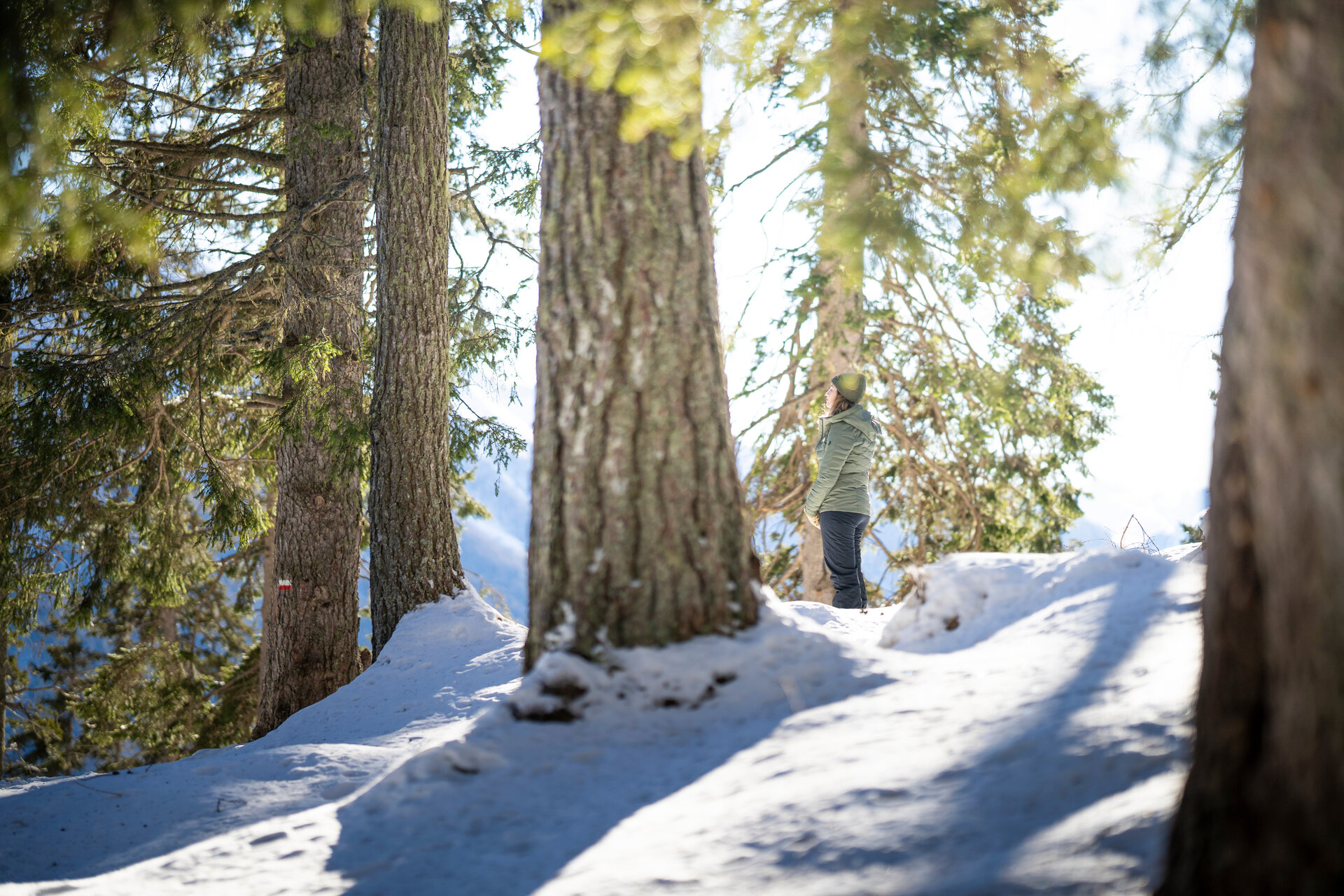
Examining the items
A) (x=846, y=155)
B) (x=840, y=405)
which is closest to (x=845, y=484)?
(x=840, y=405)

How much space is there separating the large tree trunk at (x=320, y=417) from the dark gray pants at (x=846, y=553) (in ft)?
13.3

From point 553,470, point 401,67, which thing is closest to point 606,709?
point 553,470

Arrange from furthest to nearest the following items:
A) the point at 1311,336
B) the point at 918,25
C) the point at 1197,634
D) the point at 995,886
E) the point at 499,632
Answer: the point at 499,632 → the point at 918,25 → the point at 1197,634 → the point at 995,886 → the point at 1311,336

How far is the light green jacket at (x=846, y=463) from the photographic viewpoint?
585cm

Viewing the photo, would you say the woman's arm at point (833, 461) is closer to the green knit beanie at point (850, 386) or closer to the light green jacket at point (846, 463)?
the light green jacket at point (846, 463)

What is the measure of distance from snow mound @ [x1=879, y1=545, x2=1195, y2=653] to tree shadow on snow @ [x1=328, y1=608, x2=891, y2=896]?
774 mm

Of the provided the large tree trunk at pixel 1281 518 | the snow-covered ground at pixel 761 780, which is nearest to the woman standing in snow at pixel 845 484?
the snow-covered ground at pixel 761 780

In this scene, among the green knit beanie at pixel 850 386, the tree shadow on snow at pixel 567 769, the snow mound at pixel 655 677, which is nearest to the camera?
the tree shadow on snow at pixel 567 769

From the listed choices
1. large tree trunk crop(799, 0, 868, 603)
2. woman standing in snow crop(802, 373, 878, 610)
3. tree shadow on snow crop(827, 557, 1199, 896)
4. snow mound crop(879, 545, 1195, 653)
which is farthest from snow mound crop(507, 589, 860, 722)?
woman standing in snow crop(802, 373, 878, 610)

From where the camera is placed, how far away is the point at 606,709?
2.72 m

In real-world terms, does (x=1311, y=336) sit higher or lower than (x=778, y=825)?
higher

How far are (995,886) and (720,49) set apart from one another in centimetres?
371

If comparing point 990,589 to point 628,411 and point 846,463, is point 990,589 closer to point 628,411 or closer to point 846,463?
point 628,411

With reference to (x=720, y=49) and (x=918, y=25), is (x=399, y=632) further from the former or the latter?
(x=918, y=25)
